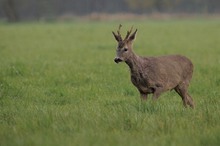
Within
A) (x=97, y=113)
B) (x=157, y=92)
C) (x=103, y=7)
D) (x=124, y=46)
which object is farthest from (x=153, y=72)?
(x=103, y=7)

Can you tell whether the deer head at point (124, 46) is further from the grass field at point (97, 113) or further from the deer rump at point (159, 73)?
the grass field at point (97, 113)

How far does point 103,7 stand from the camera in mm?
111062

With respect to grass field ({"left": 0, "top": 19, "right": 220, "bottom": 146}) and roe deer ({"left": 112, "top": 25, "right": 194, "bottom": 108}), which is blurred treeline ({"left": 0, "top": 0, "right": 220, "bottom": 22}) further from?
roe deer ({"left": 112, "top": 25, "right": 194, "bottom": 108})

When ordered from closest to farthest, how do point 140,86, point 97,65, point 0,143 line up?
point 0,143, point 140,86, point 97,65

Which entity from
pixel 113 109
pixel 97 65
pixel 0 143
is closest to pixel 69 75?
pixel 97 65

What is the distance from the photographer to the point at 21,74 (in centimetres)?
1395

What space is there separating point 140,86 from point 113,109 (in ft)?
4.18

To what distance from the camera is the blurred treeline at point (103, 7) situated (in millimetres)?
95125

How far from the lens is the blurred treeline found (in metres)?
95.1

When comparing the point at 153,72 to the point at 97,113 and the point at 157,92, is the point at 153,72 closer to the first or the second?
the point at 157,92

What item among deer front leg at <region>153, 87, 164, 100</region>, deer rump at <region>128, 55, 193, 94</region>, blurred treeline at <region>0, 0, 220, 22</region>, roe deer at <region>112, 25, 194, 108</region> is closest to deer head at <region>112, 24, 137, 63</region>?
roe deer at <region>112, 25, 194, 108</region>

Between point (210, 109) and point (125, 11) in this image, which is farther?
point (125, 11)

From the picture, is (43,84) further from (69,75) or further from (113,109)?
(113,109)

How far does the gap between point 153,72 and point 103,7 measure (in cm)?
10284
